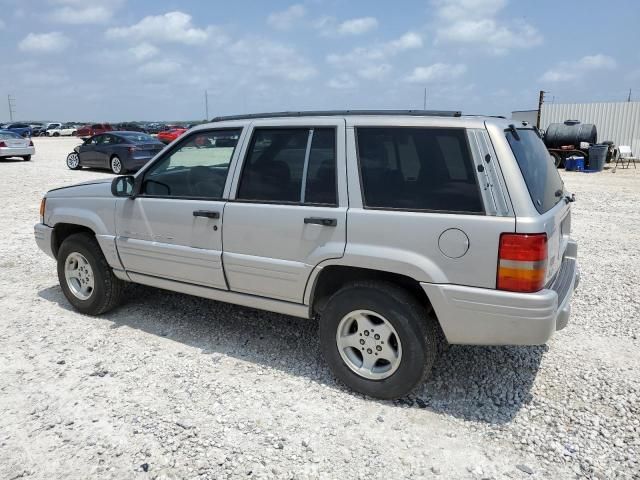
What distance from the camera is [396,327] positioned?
3199mm

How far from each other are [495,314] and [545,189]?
0.99 meters

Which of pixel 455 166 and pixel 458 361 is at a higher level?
pixel 455 166

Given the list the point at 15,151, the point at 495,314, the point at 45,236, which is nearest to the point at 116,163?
the point at 15,151

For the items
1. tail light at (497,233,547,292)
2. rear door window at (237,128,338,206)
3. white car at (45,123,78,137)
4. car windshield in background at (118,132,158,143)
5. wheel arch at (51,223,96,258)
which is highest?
white car at (45,123,78,137)

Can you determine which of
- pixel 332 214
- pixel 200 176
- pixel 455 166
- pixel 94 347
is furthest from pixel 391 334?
pixel 94 347

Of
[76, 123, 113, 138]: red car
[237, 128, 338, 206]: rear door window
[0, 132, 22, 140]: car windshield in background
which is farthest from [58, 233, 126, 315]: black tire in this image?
[76, 123, 113, 138]: red car

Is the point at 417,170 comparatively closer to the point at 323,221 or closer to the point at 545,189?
the point at 323,221

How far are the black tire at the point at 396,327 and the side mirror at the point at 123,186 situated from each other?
6.95 ft

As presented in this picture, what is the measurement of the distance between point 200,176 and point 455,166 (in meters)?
2.12

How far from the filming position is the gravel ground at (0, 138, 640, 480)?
2789 mm

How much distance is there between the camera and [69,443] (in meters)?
2.95

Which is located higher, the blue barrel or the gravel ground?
the blue barrel

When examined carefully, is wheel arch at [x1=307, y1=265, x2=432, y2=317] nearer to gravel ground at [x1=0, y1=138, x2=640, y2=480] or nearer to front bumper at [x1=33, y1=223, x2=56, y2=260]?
gravel ground at [x1=0, y1=138, x2=640, y2=480]

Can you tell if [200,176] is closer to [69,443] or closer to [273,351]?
[273,351]
